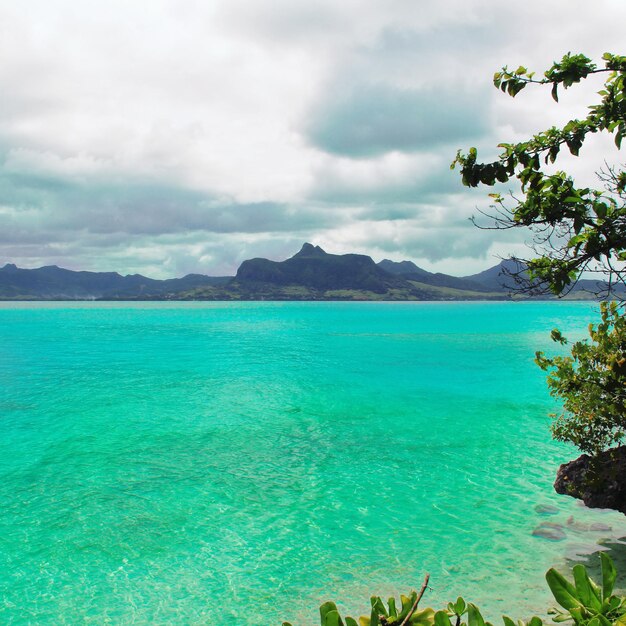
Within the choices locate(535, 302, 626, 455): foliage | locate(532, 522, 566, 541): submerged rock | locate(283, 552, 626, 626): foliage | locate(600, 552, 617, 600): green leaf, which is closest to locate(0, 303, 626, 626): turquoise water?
locate(532, 522, 566, 541): submerged rock

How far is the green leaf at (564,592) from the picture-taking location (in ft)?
16.5

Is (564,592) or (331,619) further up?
(331,619)

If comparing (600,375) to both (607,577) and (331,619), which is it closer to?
(607,577)

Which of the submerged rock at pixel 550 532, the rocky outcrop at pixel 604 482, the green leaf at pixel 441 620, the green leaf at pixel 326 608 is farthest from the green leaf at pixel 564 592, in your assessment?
the submerged rock at pixel 550 532

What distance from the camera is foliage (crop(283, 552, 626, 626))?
4.39 m

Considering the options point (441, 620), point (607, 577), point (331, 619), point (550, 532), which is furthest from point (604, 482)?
point (331, 619)

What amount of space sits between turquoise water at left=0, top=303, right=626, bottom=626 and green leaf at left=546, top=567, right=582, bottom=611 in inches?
527

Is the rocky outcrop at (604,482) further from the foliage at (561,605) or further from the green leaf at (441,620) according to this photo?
the green leaf at (441,620)

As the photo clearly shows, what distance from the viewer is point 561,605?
16.6ft

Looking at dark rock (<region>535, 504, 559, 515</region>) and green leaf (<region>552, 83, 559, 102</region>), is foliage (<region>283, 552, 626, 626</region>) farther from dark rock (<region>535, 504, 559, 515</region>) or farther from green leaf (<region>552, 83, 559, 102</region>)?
dark rock (<region>535, 504, 559, 515</region>)

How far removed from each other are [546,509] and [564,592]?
22358 mm

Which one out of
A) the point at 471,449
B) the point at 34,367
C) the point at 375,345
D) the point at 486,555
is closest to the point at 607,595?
the point at 486,555

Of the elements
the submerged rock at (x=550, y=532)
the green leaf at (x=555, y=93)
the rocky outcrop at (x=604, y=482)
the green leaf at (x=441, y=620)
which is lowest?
the submerged rock at (x=550, y=532)

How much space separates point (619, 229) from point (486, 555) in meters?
15.5
